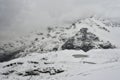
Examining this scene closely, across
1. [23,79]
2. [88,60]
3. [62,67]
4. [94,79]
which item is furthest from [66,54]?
[94,79]

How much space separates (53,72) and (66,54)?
32.3 metres

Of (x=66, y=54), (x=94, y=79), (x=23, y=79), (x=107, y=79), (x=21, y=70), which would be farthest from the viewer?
(x=66, y=54)

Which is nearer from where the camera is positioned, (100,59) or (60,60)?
(100,59)

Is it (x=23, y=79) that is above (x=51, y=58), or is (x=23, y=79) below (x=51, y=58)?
below

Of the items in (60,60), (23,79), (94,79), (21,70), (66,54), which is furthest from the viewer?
(66,54)

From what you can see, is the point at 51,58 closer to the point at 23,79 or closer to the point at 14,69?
the point at 14,69

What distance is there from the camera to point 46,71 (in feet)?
301

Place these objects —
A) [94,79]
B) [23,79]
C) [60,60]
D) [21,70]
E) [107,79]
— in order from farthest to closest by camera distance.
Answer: [60,60] < [21,70] < [23,79] < [94,79] < [107,79]

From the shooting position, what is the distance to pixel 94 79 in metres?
32.4

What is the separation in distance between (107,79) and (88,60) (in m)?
73.6

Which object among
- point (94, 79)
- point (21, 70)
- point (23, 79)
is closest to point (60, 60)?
point (21, 70)

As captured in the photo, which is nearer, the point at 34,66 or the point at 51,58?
the point at 34,66

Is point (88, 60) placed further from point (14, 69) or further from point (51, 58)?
point (14, 69)

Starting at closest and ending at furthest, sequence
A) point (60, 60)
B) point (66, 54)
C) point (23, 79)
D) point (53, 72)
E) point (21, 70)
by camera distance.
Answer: point (23, 79) < point (53, 72) < point (21, 70) < point (60, 60) < point (66, 54)
